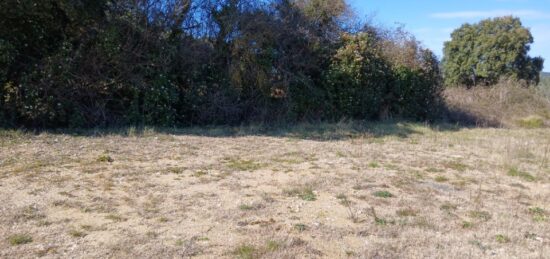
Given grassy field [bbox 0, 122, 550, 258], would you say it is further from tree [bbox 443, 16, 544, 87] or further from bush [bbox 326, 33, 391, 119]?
tree [bbox 443, 16, 544, 87]

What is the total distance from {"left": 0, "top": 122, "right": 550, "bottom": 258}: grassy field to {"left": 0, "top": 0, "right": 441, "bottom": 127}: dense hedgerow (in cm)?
106

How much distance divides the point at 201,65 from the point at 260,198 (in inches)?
248

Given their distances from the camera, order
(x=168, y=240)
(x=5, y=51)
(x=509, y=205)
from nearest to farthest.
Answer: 1. (x=168, y=240)
2. (x=509, y=205)
3. (x=5, y=51)

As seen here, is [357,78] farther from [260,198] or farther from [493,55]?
[493,55]

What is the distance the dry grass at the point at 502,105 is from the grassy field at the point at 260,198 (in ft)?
22.0

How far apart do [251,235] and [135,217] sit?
121 centimetres

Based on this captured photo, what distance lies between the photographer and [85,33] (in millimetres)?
9734

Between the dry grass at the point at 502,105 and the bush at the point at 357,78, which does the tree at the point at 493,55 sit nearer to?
the dry grass at the point at 502,105

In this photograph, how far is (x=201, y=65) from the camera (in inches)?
437

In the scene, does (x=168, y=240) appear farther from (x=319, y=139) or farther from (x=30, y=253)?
(x=319, y=139)

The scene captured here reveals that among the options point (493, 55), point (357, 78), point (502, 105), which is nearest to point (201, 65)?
point (357, 78)

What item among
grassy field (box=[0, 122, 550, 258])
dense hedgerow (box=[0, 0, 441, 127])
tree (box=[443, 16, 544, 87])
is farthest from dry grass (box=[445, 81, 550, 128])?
grassy field (box=[0, 122, 550, 258])

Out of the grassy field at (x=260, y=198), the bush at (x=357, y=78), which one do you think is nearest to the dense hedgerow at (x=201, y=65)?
the bush at (x=357, y=78)

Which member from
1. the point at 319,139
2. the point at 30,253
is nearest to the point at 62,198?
the point at 30,253
